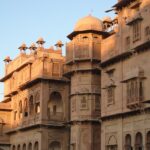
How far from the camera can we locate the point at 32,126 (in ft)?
154

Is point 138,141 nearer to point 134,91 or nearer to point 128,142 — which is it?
point 128,142

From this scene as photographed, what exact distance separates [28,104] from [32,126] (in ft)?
11.5

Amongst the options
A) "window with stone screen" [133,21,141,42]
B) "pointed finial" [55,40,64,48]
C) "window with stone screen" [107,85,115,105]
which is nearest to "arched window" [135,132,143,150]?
"window with stone screen" [107,85,115,105]

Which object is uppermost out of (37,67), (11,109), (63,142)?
(37,67)

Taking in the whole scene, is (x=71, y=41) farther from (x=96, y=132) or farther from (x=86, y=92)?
(x=96, y=132)

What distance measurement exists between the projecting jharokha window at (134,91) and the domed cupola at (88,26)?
9.86 metres

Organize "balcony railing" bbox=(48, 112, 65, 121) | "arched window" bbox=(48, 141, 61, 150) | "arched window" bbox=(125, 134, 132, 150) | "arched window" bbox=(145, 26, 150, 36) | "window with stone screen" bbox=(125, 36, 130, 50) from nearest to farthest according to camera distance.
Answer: "arched window" bbox=(145, 26, 150, 36) → "arched window" bbox=(125, 134, 132, 150) → "window with stone screen" bbox=(125, 36, 130, 50) → "balcony railing" bbox=(48, 112, 65, 121) → "arched window" bbox=(48, 141, 61, 150)

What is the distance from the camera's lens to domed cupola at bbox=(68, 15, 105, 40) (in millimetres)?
41156

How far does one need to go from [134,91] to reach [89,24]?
11357 mm

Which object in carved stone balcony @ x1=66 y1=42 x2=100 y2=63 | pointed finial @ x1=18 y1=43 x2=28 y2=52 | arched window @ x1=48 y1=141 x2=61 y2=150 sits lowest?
arched window @ x1=48 y1=141 x2=61 y2=150

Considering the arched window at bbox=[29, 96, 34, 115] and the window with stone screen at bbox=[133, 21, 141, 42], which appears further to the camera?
the arched window at bbox=[29, 96, 34, 115]

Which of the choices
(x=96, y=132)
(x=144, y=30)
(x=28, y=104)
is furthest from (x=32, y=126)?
(x=144, y=30)

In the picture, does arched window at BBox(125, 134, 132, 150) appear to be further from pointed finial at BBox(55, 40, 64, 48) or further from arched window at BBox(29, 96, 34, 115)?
pointed finial at BBox(55, 40, 64, 48)

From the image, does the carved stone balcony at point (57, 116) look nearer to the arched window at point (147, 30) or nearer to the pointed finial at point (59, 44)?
the pointed finial at point (59, 44)
